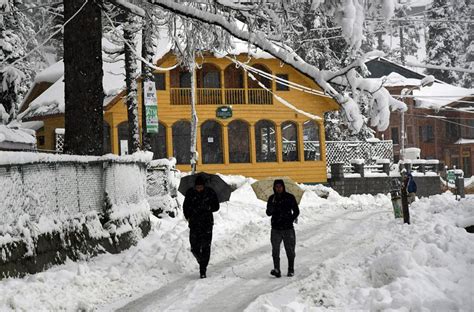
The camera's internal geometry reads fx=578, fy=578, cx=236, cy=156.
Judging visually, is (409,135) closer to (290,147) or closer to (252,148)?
(290,147)

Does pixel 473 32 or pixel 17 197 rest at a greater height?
pixel 473 32

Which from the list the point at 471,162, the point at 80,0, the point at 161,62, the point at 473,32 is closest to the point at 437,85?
the point at 471,162

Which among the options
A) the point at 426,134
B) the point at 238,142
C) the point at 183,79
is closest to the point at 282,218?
the point at 183,79

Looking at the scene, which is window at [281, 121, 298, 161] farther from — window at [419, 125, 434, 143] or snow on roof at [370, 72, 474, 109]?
window at [419, 125, 434, 143]

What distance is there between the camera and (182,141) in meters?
31.5

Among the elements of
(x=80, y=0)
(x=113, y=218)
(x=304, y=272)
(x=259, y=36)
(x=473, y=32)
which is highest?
(x=473, y=32)

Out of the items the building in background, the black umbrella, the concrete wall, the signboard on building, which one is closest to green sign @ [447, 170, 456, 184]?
→ the concrete wall

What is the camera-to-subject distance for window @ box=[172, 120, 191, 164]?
102 feet

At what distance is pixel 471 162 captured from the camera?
53750 millimetres

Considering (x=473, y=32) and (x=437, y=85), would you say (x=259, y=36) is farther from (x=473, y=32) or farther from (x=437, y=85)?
(x=473, y=32)

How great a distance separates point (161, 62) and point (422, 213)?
15951 mm

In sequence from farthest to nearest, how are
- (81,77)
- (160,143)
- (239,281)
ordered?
(160,143)
(81,77)
(239,281)

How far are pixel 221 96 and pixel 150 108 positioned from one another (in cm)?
1528

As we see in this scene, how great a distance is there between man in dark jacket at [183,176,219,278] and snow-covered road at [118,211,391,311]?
0.56 metres
